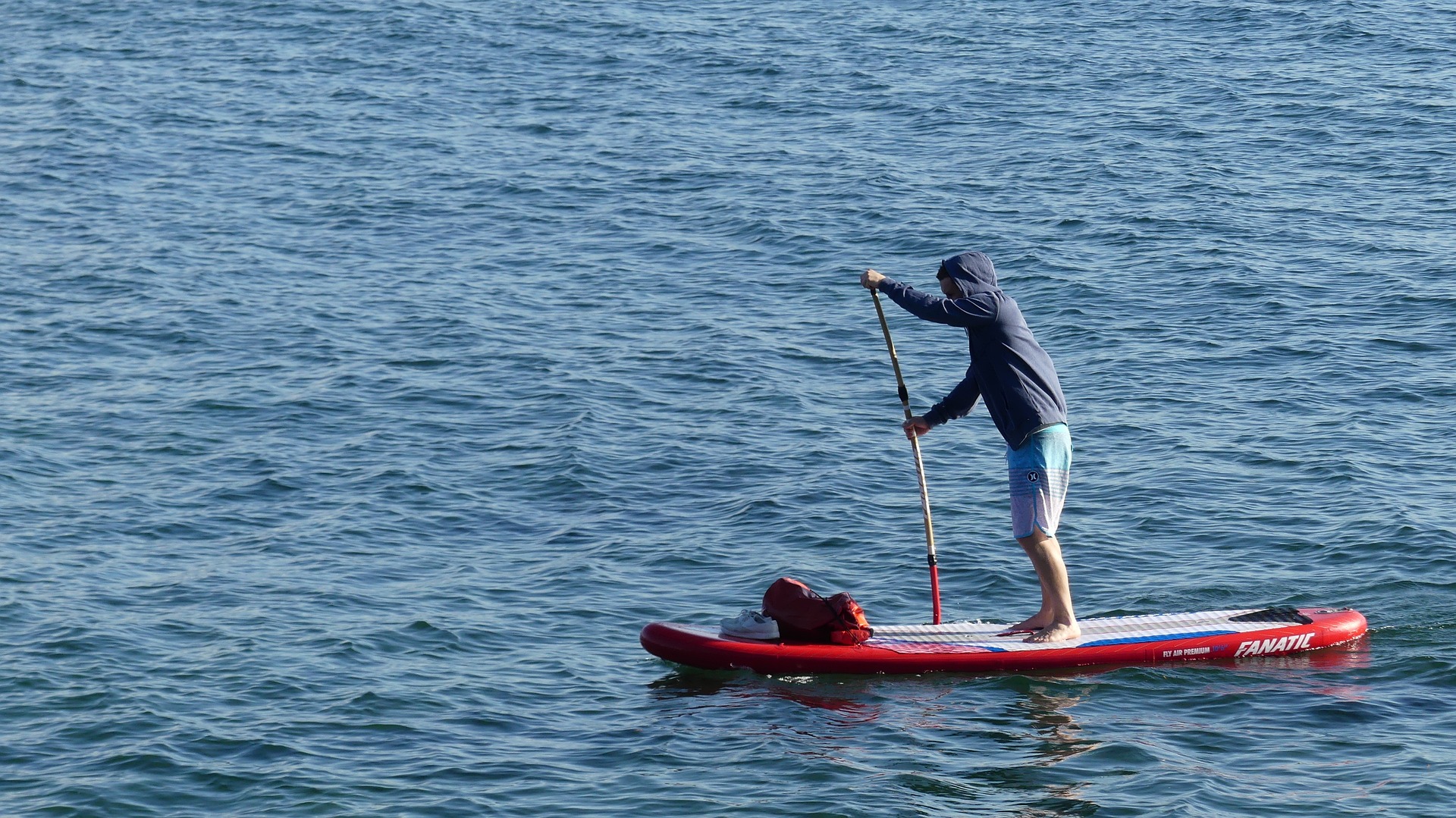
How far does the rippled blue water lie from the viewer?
10102 millimetres

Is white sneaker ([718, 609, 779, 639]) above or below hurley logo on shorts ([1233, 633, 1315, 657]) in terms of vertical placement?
above

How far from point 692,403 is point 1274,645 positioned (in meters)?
7.56

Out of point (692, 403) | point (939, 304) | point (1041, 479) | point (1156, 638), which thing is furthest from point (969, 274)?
point (692, 403)

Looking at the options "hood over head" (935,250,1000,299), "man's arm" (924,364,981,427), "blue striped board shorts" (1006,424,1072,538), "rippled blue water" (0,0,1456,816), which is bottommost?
"rippled blue water" (0,0,1456,816)

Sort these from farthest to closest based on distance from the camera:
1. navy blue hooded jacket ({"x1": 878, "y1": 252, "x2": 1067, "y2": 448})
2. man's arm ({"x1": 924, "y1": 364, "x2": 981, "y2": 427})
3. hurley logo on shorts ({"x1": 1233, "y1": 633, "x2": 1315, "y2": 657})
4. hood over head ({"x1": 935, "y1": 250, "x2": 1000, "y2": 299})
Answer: hurley logo on shorts ({"x1": 1233, "y1": 633, "x2": 1315, "y2": 657}) → man's arm ({"x1": 924, "y1": 364, "x2": 981, "y2": 427}) → hood over head ({"x1": 935, "y1": 250, "x2": 1000, "y2": 299}) → navy blue hooded jacket ({"x1": 878, "y1": 252, "x2": 1067, "y2": 448})

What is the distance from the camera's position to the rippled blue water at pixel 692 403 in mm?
10102

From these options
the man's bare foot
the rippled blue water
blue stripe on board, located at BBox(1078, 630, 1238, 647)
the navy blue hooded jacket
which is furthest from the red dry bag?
the navy blue hooded jacket

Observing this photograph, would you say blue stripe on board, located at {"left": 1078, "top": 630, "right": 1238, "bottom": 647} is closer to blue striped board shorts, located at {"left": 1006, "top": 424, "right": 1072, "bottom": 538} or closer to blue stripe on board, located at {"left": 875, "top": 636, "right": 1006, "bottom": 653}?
blue stripe on board, located at {"left": 875, "top": 636, "right": 1006, "bottom": 653}

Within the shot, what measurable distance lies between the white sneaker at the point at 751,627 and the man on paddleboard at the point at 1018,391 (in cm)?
168

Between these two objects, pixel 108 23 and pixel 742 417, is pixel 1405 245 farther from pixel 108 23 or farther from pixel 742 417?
pixel 108 23

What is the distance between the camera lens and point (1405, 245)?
21703 mm

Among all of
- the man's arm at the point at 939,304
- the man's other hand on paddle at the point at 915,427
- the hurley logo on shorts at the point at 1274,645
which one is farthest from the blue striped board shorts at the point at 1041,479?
the hurley logo on shorts at the point at 1274,645

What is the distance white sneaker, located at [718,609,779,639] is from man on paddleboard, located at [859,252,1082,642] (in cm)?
168

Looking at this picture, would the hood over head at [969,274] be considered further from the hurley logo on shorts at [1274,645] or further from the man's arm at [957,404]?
the hurley logo on shorts at [1274,645]
